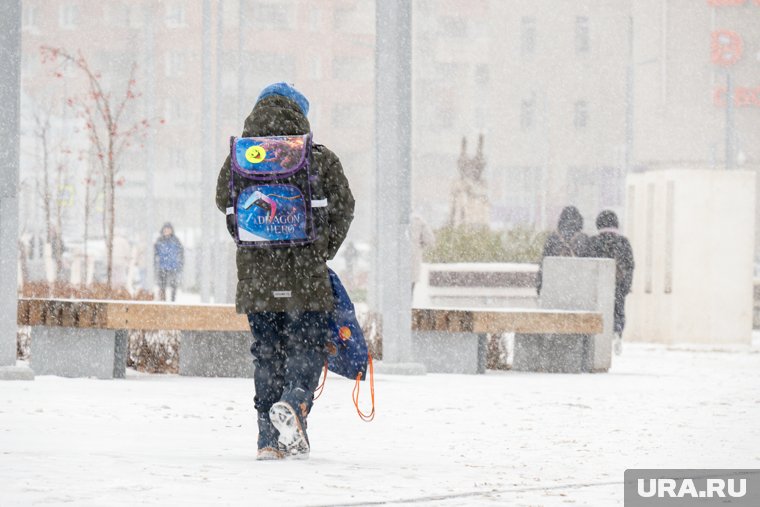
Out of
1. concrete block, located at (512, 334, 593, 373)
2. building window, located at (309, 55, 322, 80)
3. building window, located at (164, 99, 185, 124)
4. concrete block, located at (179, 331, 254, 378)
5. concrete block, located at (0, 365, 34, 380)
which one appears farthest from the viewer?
building window, located at (309, 55, 322, 80)

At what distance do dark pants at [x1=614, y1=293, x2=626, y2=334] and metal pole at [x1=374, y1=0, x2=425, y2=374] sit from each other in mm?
5812

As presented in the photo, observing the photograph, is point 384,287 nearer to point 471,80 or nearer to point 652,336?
point 652,336

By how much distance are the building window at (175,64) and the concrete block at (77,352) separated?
3158 inches

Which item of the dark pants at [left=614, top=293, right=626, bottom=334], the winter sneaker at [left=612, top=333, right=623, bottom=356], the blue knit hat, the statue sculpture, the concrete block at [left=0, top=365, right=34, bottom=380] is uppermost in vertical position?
the statue sculpture

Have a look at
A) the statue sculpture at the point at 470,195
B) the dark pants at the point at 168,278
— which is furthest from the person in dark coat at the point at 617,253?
the statue sculpture at the point at 470,195

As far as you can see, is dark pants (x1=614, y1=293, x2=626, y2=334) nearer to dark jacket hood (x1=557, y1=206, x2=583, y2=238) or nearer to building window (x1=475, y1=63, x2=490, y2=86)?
dark jacket hood (x1=557, y1=206, x2=583, y2=238)

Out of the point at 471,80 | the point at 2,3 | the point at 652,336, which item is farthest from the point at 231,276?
the point at 471,80

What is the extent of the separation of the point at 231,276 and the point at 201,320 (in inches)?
87.0

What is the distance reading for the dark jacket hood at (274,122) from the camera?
26.2ft

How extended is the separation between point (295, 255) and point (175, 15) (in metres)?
87.7

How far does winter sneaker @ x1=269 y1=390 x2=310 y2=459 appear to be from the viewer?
25.5ft

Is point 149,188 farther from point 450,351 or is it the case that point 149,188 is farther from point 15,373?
point 15,373

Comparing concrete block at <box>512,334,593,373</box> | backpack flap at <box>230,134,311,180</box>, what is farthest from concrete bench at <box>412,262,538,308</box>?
backpack flap at <box>230,134,311,180</box>

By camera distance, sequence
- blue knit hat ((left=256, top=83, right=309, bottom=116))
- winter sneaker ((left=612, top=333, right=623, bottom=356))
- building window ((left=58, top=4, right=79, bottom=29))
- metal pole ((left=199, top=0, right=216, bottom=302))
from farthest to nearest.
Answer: building window ((left=58, top=4, right=79, bottom=29)) < metal pole ((left=199, top=0, right=216, bottom=302)) < winter sneaker ((left=612, top=333, right=623, bottom=356)) < blue knit hat ((left=256, top=83, right=309, bottom=116))
